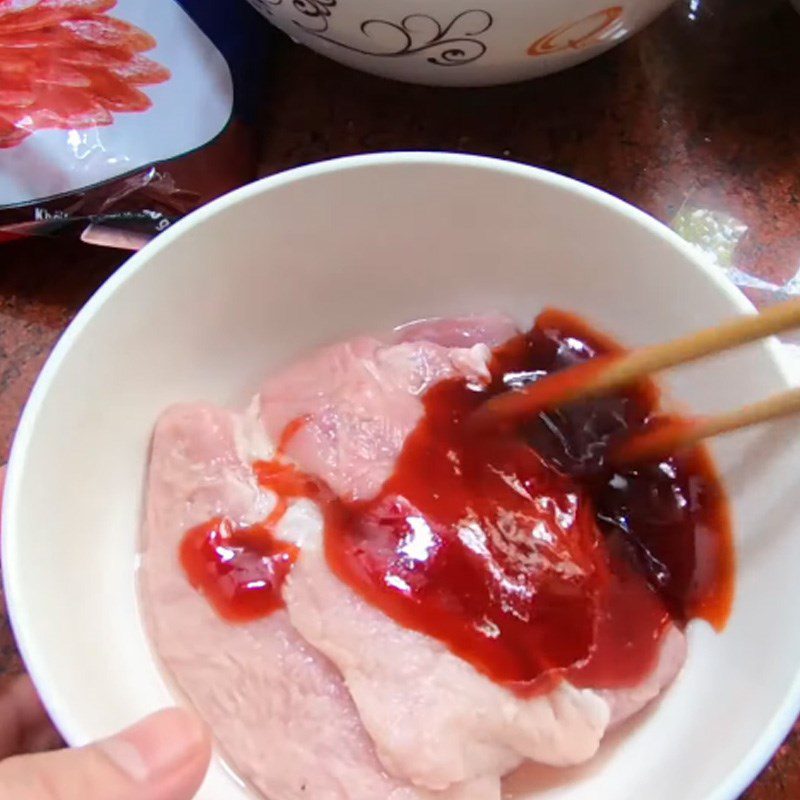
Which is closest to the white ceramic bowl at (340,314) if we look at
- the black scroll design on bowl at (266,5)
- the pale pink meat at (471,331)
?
the pale pink meat at (471,331)

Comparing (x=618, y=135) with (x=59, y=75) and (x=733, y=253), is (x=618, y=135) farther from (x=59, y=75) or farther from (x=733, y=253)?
(x=59, y=75)

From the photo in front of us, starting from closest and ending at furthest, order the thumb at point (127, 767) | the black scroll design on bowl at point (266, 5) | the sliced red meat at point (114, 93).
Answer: the thumb at point (127, 767) < the black scroll design on bowl at point (266, 5) < the sliced red meat at point (114, 93)

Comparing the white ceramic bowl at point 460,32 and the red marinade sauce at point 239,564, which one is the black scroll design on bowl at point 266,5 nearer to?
the white ceramic bowl at point 460,32

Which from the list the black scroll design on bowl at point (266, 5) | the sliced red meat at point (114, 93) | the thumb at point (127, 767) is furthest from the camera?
the sliced red meat at point (114, 93)

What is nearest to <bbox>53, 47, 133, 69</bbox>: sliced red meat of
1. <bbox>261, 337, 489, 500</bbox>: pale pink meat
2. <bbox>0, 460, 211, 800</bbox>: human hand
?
<bbox>261, 337, 489, 500</bbox>: pale pink meat

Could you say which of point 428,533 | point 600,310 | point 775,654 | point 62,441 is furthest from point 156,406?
point 775,654

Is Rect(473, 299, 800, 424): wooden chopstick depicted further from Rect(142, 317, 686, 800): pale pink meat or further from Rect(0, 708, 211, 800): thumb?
Rect(0, 708, 211, 800): thumb

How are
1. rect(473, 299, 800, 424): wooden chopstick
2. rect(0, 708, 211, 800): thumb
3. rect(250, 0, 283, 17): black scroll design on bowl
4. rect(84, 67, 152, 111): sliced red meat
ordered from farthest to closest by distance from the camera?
rect(84, 67, 152, 111): sliced red meat → rect(250, 0, 283, 17): black scroll design on bowl → rect(473, 299, 800, 424): wooden chopstick → rect(0, 708, 211, 800): thumb
